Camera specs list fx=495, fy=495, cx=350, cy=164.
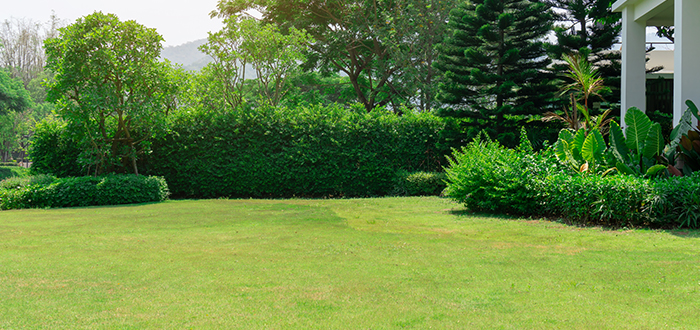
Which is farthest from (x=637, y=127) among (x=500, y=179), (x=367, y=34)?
(x=367, y=34)

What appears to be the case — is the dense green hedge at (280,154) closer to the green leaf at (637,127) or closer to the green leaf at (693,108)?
the green leaf at (637,127)

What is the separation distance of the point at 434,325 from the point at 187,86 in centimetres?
1325

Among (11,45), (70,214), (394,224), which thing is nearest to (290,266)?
(394,224)

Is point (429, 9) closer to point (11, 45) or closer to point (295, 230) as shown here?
point (295, 230)

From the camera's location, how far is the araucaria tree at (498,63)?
592 inches

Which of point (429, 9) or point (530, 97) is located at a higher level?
point (429, 9)

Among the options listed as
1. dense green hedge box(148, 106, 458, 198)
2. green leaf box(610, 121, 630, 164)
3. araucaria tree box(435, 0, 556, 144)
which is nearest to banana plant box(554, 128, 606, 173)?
green leaf box(610, 121, 630, 164)

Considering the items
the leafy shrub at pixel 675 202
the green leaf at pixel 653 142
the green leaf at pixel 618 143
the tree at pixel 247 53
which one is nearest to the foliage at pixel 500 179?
the green leaf at pixel 618 143

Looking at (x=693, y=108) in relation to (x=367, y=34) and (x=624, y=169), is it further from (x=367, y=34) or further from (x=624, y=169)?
(x=367, y=34)

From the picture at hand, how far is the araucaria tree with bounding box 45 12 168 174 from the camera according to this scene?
43.0 feet

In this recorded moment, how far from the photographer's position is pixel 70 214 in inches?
409

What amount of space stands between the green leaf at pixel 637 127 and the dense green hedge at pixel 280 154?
660 centimetres

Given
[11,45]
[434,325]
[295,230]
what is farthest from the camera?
[11,45]

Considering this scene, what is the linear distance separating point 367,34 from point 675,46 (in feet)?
51.1
